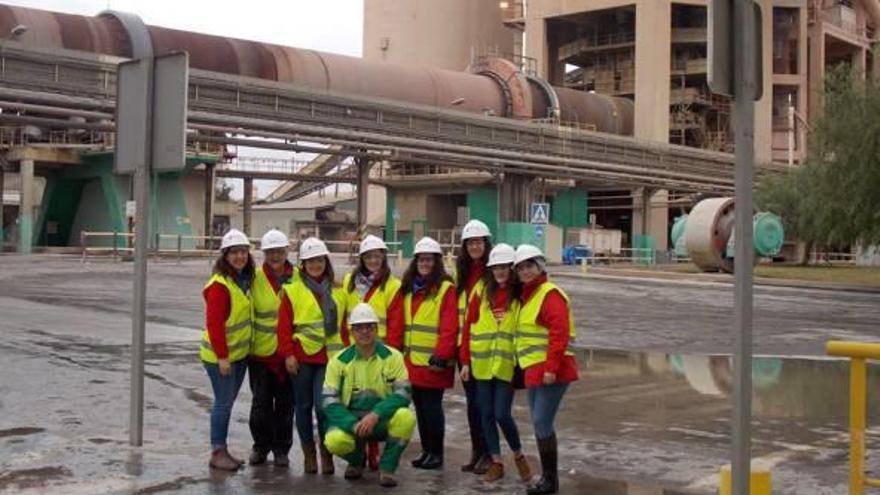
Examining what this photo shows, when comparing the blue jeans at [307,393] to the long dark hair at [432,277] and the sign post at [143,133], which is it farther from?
the sign post at [143,133]

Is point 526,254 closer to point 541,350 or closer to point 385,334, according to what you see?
point 541,350

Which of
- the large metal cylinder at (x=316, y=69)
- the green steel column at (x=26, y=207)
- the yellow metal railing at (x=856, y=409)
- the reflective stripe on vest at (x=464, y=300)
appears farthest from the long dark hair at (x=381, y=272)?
the green steel column at (x=26, y=207)

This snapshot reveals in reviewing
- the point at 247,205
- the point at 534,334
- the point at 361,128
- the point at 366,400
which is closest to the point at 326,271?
the point at 366,400

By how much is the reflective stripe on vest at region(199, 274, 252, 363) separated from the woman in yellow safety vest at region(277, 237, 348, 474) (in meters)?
0.23

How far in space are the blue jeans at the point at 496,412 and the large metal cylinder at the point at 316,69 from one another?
2895 cm

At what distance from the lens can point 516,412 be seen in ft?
29.5

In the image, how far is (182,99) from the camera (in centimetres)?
660

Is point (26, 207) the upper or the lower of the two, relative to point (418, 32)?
lower

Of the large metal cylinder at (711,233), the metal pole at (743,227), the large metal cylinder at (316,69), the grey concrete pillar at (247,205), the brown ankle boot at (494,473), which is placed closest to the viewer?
the metal pole at (743,227)

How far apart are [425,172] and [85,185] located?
17.0 m

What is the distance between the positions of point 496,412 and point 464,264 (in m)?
0.99

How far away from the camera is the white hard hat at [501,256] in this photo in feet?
20.0

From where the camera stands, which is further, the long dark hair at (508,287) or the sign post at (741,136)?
the long dark hair at (508,287)

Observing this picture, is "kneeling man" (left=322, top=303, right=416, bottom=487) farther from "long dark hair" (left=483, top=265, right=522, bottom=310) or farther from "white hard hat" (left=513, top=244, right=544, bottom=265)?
"white hard hat" (left=513, top=244, right=544, bottom=265)
